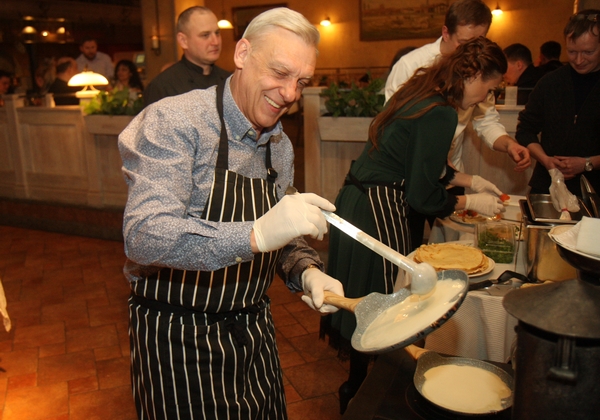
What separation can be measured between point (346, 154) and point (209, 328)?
356 centimetres

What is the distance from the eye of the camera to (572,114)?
3.18 m

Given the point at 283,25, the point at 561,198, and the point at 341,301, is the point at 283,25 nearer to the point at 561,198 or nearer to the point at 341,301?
the point at 341,301

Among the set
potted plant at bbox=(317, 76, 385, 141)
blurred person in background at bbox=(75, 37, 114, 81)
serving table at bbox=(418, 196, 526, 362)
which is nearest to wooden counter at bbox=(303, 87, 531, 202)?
potted plant at bbox=(317, 76, 385, 141)

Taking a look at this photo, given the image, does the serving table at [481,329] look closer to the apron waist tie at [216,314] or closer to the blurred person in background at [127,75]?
the apron waist tie at [216,314]

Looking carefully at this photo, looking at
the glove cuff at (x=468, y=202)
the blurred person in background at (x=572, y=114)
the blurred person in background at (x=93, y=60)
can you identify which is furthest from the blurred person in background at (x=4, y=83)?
the glove cuff at (x=468, y=202)

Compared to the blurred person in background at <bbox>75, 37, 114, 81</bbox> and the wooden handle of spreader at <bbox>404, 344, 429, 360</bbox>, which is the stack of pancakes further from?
the blurred person in background at <bbox>75, 37, 114, 81</bbox>

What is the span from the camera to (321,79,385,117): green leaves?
15.2 ft

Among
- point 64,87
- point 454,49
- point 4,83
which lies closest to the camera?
point 454,49

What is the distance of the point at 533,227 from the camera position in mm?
1801

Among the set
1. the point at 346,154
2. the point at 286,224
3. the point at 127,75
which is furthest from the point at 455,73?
the point at 127,75

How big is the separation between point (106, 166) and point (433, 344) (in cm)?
476

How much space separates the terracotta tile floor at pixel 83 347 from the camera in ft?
9.66

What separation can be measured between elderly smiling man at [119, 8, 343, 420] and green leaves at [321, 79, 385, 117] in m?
3.15

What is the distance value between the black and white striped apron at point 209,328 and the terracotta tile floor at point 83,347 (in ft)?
4.67
